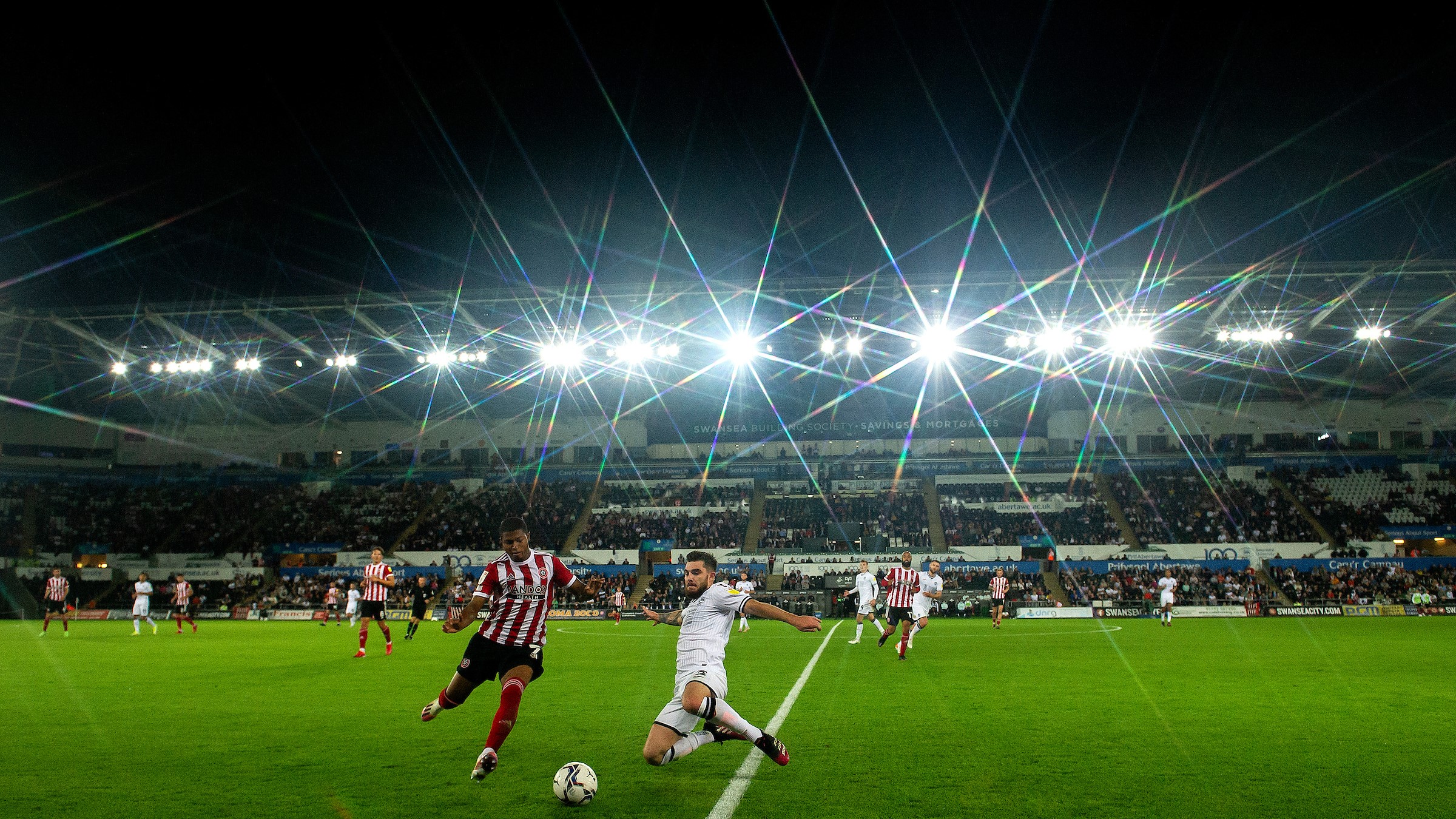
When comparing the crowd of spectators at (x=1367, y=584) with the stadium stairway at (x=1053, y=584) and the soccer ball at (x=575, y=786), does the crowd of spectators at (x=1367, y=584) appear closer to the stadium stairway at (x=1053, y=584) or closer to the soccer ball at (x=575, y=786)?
the stadium stairway at (x=1053, y=584)

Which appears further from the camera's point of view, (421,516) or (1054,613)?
(421,516)

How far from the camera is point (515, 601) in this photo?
25.4 ft

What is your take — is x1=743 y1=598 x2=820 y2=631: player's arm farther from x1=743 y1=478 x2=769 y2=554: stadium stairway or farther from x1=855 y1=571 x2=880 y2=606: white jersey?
x1=743 y1=478 x2=769 y2=554: stadium stairway

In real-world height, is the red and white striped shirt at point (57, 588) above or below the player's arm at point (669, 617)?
below

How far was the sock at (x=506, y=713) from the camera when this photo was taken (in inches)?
275

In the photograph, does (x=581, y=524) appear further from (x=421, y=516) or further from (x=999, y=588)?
(x=999, y=588)

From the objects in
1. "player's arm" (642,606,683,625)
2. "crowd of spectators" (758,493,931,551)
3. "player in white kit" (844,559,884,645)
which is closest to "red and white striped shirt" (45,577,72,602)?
"player in white kit" (844,559,884,645)

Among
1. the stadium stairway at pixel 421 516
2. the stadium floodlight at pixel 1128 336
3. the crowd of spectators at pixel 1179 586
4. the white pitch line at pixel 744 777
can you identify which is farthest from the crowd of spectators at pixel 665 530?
the white pitch line at pixel 744 777

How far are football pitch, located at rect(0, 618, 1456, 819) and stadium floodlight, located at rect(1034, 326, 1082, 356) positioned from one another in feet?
58.2

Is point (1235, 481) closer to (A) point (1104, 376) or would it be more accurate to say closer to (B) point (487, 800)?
(A) point (1104, 376)

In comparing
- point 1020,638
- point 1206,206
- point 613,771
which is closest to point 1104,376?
point 1206,206

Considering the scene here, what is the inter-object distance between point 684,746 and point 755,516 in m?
42.6

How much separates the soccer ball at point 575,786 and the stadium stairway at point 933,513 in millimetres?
39148

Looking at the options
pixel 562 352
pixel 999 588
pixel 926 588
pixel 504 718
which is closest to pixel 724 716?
pixel 504 718
